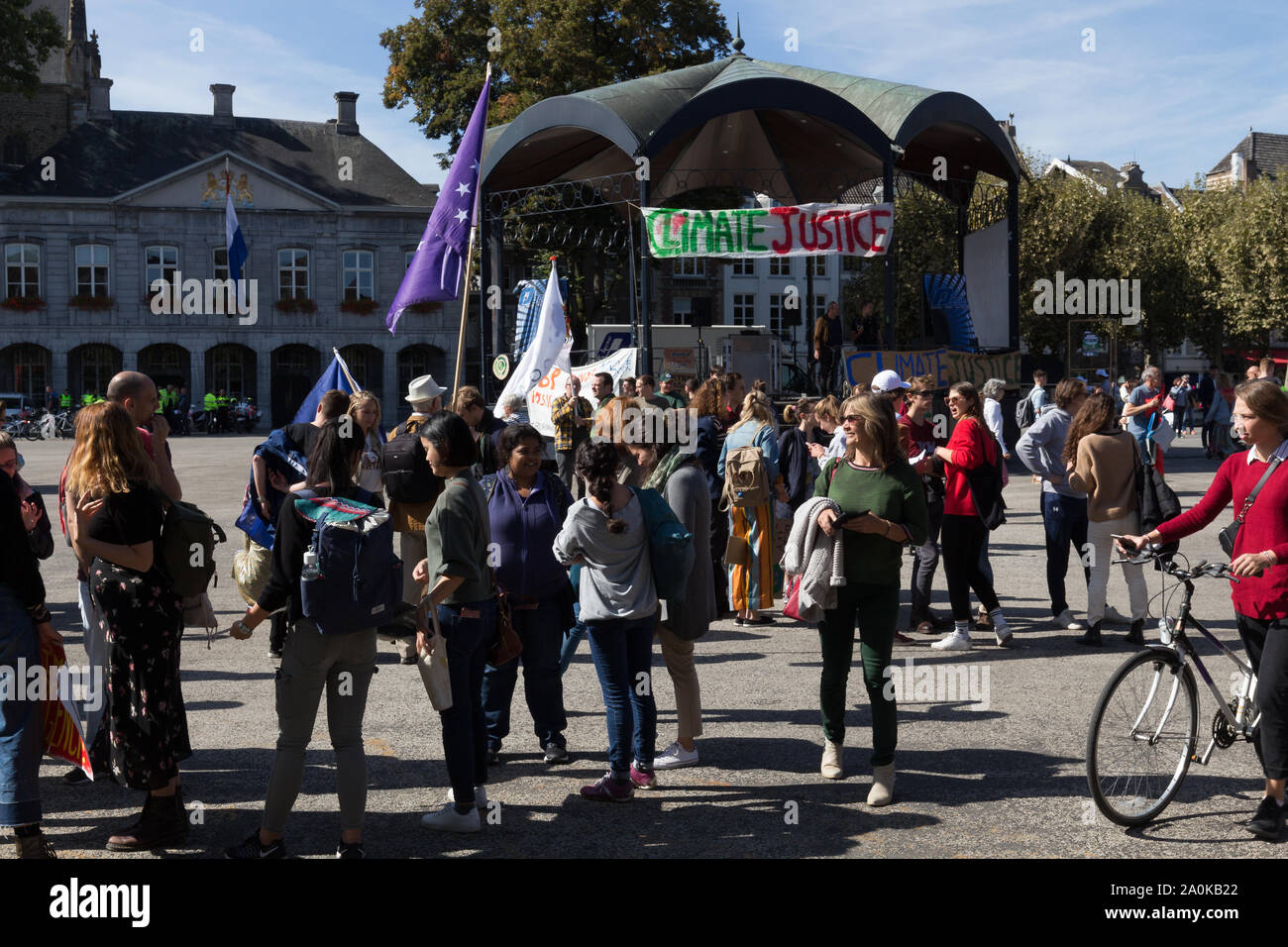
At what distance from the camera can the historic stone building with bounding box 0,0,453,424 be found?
4900 cm

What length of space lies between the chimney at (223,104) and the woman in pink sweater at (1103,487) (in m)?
51.7

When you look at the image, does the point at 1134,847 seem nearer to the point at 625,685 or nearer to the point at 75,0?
the point at 625,685

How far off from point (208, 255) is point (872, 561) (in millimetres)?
48789

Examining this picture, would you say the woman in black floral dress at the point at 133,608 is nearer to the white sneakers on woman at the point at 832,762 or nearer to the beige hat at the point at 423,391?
the white sneakers on woman at the point at 832,762

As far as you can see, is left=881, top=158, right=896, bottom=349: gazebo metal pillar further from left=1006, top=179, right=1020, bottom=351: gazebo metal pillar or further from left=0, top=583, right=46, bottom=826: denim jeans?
left=0, top=583, right=46, bottom=826: denim jeans

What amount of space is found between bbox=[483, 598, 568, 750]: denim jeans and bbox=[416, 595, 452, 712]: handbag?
34.8 inches

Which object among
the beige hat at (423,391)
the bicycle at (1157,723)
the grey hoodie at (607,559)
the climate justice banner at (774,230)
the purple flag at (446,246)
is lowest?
the bicycle at (1157,723)

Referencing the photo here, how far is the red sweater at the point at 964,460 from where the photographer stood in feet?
29.3

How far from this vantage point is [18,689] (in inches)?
186

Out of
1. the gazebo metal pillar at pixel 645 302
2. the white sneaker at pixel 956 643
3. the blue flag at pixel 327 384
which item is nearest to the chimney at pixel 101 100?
the gazebo metal pillar at pixel 645 302
